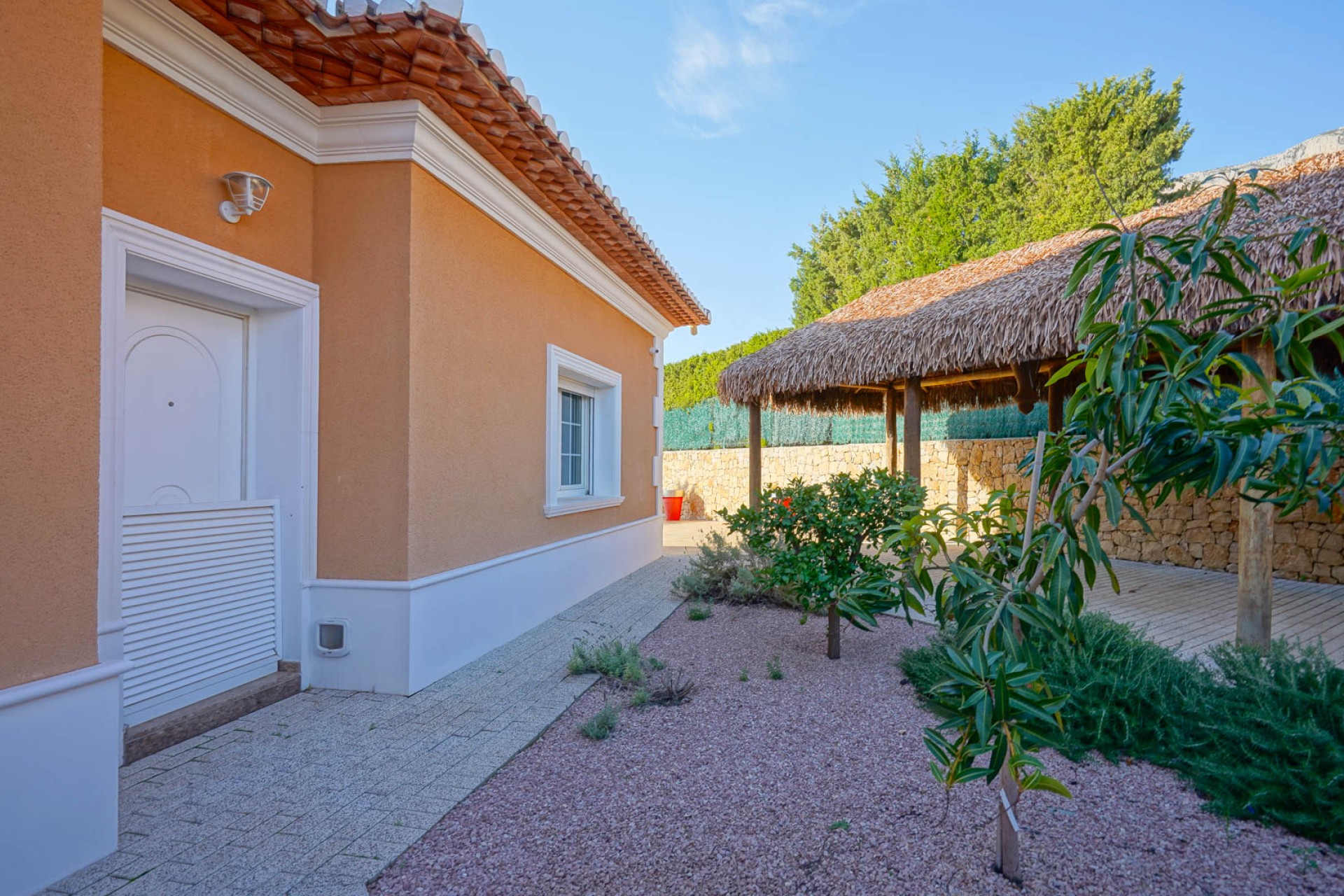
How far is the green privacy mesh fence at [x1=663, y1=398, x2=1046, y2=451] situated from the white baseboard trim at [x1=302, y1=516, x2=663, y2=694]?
22.1 feet

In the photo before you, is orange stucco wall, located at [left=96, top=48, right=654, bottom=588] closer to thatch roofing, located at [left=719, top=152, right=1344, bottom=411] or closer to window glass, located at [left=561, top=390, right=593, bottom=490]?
window glass, located at [left=561, top=390, right=593, bottom=490]

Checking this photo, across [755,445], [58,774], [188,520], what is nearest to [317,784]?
[58,774]

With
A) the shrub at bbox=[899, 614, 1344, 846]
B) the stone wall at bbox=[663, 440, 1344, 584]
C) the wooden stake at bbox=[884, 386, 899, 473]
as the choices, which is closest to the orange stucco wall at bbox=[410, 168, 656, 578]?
the shrub at bbox=[899, 614, 1344, 846]

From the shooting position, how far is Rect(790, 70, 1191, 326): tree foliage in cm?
1847

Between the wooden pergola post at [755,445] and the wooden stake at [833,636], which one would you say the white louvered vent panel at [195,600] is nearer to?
the wooden stake at [833,636]

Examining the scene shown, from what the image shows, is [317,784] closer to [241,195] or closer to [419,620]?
[419,620]

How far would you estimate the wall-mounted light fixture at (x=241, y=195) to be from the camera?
3559 millimetres

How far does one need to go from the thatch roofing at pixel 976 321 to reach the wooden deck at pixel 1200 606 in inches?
99.2

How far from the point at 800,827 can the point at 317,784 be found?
6.94 ft

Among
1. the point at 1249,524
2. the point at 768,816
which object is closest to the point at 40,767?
the point at 768,816

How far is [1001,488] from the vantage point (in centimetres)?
1184

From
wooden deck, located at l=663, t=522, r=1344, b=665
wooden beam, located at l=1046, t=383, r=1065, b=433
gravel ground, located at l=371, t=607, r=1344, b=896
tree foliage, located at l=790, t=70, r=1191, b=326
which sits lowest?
wooden deck, located at l=663, t=522, r=1344, b=665

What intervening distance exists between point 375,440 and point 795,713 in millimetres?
3018

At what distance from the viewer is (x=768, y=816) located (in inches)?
104
